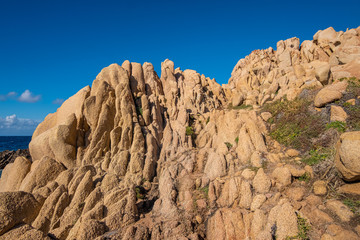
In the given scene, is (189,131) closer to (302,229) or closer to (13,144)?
(302,229)

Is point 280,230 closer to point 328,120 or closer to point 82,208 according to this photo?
point 328,120

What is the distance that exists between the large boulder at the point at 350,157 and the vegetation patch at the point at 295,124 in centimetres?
408

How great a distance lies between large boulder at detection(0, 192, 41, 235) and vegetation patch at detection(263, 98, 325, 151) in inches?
637

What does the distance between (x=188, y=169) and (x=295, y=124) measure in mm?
9459

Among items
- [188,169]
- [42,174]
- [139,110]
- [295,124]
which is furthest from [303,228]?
[139,110]

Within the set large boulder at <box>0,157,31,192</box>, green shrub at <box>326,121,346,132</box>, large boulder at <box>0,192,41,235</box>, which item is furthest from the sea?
green shrub at <box>326,121,346,132</box>

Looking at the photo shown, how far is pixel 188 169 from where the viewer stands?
49.8 feet

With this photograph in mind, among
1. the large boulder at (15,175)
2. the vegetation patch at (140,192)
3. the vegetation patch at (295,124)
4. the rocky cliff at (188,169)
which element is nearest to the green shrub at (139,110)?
the rocky cliff at (188,169)

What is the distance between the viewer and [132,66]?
973 inches

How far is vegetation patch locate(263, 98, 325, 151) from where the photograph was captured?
13462 millimetres

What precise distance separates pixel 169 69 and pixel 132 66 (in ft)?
21.5

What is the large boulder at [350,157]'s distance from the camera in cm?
823

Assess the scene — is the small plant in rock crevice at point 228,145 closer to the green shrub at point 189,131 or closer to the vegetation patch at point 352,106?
the green shrub at point 189,131

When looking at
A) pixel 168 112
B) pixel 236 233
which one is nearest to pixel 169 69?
Answer: pixel 168 112
